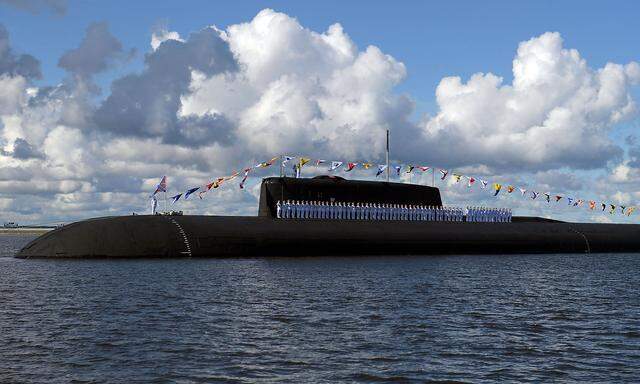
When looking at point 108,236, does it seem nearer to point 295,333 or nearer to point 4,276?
point 4,276

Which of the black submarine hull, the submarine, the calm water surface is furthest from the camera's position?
the submarine

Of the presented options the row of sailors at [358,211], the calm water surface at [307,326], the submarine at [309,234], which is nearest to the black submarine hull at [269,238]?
→ the submarine at [309,234]

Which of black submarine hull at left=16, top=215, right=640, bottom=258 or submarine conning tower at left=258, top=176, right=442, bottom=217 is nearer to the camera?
black submarine hull at left=16, top=215, right=640, bottom=258

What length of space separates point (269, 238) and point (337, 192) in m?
7.45

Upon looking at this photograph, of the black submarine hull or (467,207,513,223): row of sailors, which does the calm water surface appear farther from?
(467,207,513,223): row of sailors

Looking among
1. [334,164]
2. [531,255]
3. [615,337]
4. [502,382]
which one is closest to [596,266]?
[531,255]

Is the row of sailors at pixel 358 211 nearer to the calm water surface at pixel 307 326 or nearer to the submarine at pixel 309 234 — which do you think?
the submarine at pixel 309 234

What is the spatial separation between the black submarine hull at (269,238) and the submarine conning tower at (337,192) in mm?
1870

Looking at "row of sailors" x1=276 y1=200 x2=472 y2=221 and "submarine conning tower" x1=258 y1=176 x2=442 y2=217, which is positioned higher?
"submarine conning tower" x1=258 y1=176 x2=442 y2=217

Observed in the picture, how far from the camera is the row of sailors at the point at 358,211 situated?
4388 centimetres

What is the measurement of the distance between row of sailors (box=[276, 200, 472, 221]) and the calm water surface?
9.81 meters

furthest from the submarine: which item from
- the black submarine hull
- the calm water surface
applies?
the calm water surface

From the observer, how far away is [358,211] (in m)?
46.0

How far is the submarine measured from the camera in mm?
37531
